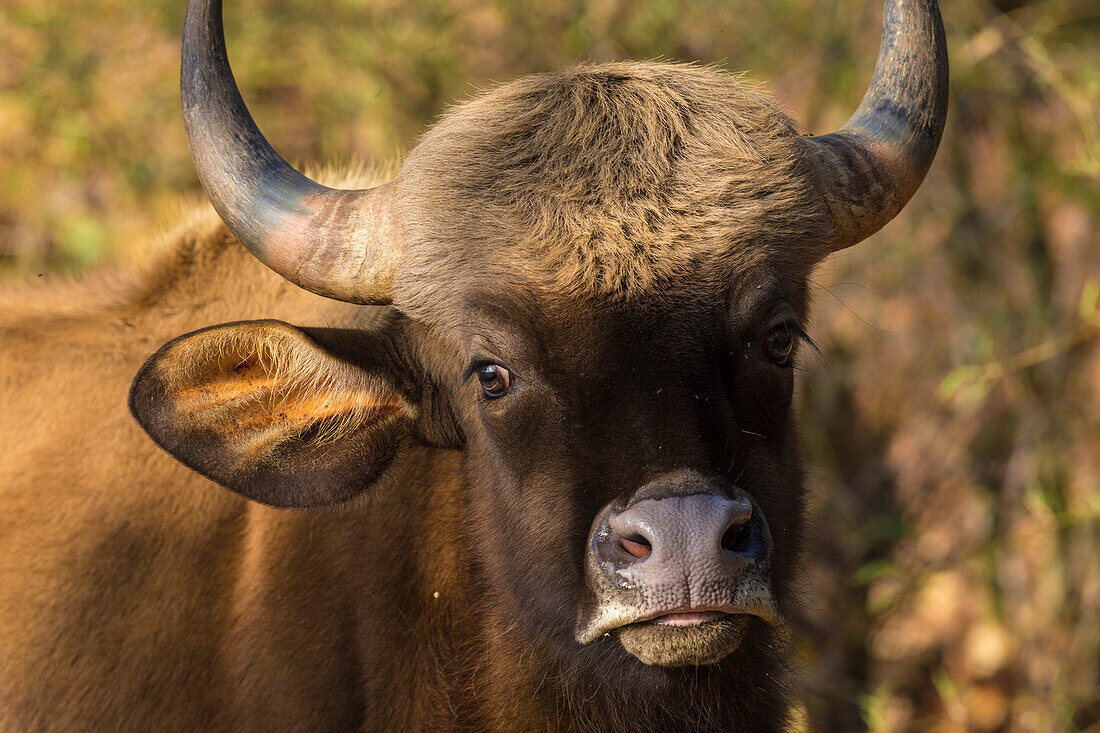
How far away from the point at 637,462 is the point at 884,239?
5.09 metres

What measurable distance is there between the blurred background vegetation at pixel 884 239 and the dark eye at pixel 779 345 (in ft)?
12.0

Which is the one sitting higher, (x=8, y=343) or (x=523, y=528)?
(x=8, y=343)

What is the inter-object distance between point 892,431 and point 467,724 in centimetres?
498

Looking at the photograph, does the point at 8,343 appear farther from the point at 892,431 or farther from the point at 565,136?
the point at 892,431

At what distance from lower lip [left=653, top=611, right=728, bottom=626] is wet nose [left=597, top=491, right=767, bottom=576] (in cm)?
15

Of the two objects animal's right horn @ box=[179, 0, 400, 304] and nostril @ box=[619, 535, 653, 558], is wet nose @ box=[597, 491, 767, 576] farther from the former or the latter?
animal's right horn @ box=[179, 0, 400, 304]

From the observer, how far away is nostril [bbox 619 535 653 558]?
2.77m

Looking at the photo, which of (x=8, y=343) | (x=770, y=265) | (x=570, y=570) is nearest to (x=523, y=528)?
(x=570, y=570)

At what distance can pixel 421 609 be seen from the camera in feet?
12.1

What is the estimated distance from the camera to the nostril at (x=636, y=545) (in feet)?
9.10

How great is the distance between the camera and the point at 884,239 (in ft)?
24.3

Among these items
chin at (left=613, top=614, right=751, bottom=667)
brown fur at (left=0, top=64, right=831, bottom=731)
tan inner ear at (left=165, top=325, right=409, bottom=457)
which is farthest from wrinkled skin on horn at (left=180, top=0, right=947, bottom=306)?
chin at (left=613, top=614, right=751, bottom=667)

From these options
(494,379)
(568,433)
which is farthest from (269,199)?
(568,433)

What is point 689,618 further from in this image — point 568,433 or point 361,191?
point 361,191
